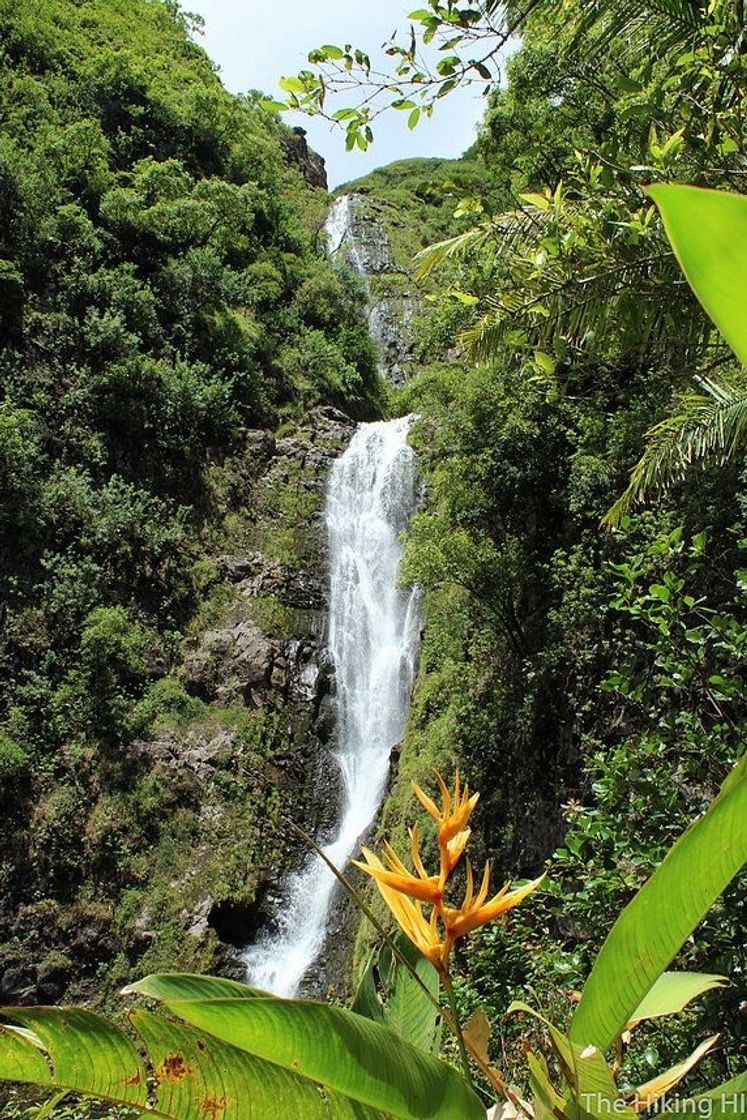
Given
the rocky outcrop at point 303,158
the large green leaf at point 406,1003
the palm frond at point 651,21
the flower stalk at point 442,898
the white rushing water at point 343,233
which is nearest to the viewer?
the flower stalk at point 442,898

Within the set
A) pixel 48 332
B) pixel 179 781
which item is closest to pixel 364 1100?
pixel 179 781

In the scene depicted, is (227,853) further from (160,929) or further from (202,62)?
(202,62)

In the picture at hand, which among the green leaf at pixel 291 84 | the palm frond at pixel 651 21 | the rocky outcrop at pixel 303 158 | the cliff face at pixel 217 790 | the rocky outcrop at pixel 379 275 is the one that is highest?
Answer: the rocky outcrop at pixel 303 158

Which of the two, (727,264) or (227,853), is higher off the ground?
(727,264)

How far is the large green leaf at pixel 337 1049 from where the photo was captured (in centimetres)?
60

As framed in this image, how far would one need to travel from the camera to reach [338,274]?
898 inches

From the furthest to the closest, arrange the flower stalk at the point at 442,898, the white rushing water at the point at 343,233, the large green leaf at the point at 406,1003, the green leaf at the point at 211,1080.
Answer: the white rushing water at the point at 343,233, the large green leaf at the point at 406,1003, the flower stalk at the point at 442,898, the green leaf at the point at 211,1080

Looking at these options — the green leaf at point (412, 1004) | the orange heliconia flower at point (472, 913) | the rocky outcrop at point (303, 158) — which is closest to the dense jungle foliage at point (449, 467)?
the green leaf at point (412, 1004)

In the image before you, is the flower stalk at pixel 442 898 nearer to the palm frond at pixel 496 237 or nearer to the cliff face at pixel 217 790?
the palm frond at pixel 496 237

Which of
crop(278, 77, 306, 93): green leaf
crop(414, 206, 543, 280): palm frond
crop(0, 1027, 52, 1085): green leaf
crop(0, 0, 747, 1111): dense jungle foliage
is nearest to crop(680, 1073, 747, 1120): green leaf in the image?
crop(0, 1027, 52, 1085): green leaf

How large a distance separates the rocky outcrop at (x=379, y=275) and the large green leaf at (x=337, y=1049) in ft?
81.8

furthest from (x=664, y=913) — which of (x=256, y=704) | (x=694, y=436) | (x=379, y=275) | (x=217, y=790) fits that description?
(x=379, y=275)

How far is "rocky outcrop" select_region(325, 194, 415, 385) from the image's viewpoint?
2556cm

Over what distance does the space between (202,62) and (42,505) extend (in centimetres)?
1912
